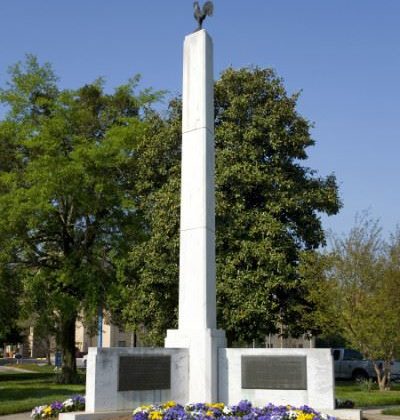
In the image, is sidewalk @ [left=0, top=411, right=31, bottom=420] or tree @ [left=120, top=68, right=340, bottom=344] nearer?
sidewalk @ [left=0, top=411, right=31, bottom=420]

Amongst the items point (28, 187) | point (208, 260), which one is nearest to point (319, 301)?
point (208, 260)

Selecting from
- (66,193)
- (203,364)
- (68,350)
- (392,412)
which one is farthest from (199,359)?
(68,350)

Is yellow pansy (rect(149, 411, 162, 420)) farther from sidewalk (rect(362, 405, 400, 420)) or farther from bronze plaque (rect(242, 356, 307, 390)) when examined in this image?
sidewalk (rect(362, 405, 400, 420))

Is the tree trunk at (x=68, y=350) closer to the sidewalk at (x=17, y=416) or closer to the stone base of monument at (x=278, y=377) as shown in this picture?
the sidewalk at (x=17, y=416)

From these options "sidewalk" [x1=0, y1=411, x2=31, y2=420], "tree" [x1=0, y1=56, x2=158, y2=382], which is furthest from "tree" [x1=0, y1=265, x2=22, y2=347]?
"sidewalk" [x1=0, y1=411, x2=31, y2=420]

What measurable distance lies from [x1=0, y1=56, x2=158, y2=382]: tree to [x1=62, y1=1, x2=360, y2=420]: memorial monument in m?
13.2

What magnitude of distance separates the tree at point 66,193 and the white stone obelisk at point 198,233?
1295 centimetres

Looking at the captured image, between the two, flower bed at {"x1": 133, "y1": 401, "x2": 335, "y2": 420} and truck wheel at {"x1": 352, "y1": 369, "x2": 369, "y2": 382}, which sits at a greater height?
flower bed at {"x1": 133, "y1": 401, "x2": 335, "y2": 420}

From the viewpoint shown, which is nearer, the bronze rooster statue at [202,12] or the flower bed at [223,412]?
the flower bed at [223,412]

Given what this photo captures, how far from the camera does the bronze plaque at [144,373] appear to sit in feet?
41.3

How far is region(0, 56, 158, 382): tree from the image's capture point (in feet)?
91.2

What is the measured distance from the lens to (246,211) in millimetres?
23250

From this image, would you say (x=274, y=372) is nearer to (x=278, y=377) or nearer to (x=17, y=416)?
(x=278, y=377)

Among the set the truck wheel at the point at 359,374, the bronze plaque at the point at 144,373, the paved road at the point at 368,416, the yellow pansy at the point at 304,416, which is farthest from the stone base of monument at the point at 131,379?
the truck wheel at the point at 359,374
